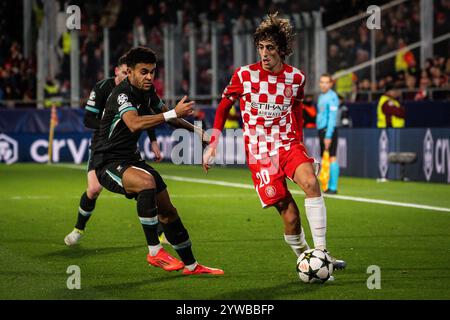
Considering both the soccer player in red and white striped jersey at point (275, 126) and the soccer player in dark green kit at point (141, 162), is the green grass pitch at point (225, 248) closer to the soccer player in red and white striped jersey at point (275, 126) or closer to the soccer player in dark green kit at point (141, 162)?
the soccer player in dark green kit at point (141, 162)

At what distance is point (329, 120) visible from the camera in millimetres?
19156

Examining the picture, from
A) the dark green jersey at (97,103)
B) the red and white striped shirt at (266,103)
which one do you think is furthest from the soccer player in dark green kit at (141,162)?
the dark green jersey at (97,103)

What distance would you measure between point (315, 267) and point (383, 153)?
589 inches

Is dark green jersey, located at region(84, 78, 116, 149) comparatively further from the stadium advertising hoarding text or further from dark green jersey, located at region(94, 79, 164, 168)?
the stadium advertising hoarding text

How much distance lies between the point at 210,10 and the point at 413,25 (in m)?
10.5

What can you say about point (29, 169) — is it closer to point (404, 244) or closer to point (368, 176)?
point (368, 176)

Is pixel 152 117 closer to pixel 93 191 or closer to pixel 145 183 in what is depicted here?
pixel 145 183

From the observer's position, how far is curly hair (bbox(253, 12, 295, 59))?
9.54 meters

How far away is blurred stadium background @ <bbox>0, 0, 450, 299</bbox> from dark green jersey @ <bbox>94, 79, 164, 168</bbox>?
1.04 metres

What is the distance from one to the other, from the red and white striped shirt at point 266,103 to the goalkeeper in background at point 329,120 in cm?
918

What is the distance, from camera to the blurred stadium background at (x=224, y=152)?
9.77 meters

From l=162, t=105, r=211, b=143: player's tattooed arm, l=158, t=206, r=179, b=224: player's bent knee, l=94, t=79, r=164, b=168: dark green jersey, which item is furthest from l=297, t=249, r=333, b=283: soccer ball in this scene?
l=94, t=79, r=164, b=168: dark green jersey

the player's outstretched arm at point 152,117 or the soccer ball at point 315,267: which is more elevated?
the player's outstretched arm at point 152,117

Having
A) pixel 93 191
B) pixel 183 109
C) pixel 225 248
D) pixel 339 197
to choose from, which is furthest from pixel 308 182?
pixel 339 197
